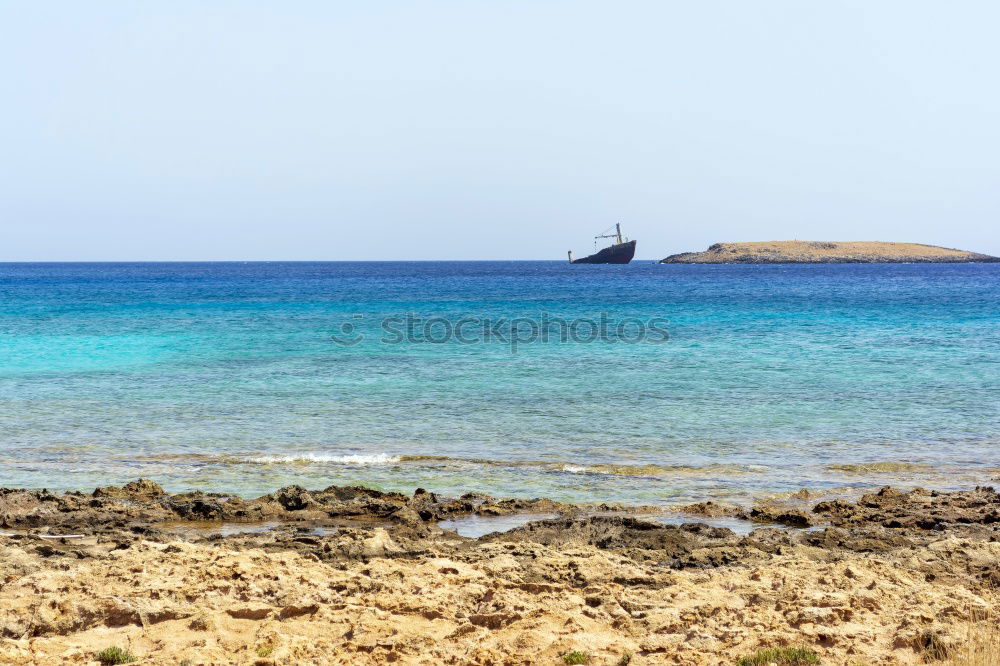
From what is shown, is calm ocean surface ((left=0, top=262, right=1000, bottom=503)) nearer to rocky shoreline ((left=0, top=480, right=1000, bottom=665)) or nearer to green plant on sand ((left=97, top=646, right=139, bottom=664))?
rocky shoreline ((left=0, top=480, right=1000, bottom=665))

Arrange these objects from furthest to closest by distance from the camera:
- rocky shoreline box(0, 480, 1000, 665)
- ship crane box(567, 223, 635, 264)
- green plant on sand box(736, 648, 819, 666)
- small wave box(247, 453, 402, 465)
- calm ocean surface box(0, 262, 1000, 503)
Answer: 1. ship crane box(567, 223, 635, 264)
2. small wave box(247, 453, 402, 465)
3. calm ocean surface box(0, 262, 1000, 503)
4. rocky shoreline box(0, 480, 1000, 665)
5. green plant on sand box(736, 648, 819, 666)

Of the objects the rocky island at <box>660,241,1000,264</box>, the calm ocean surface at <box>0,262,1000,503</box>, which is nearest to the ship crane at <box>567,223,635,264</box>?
the rocky island at <box>660,241,1000,264</box>

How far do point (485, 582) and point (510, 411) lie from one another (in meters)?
10.6

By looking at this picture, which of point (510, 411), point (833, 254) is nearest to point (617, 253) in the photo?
point (833, 254)

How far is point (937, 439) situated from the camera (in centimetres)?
1563

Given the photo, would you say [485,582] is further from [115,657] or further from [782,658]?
[115,657]

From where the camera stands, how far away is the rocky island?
164m

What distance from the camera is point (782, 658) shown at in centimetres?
640

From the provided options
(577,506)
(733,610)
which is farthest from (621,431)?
(733,610)

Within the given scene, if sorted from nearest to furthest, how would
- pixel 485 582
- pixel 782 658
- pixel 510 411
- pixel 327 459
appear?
pixel 782 658, pixel 485 582, pixel 327 459, pixel 510 411

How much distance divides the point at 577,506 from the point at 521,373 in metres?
13.2

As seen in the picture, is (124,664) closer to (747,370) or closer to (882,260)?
(747,370)

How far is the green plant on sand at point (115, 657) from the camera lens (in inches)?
252

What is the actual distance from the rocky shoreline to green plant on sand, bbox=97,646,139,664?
8 cm
